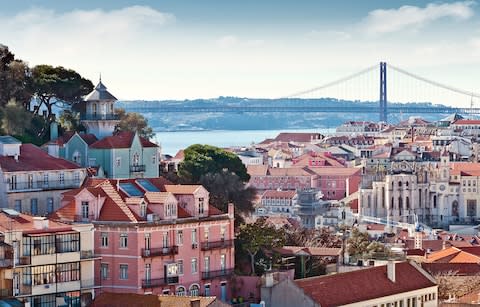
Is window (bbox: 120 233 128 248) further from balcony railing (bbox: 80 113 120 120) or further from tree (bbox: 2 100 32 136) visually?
balcony railing (bbox: 80 113 120 120)

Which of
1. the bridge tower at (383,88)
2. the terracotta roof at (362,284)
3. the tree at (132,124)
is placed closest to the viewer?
the terracotta roof at (362,284)

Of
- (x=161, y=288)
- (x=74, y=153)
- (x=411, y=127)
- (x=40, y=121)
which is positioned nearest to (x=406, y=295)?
(x=161, y=288)

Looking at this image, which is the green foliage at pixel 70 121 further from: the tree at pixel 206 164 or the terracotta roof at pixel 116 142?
the tree at pixel 206 164

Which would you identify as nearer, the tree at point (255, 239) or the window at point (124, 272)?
the window at point (124, 272)

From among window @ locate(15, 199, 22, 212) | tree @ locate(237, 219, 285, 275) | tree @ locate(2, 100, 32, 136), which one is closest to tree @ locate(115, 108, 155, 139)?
tree @ locate(2, 100, 32, 136)

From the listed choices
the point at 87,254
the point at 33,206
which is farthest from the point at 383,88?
the point at 87,254

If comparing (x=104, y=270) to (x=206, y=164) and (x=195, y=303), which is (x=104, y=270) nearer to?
(x=195, y=303)

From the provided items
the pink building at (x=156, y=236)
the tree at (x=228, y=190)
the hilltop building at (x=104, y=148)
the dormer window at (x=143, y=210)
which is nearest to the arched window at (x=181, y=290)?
the pink building at (x=156, y=236)
